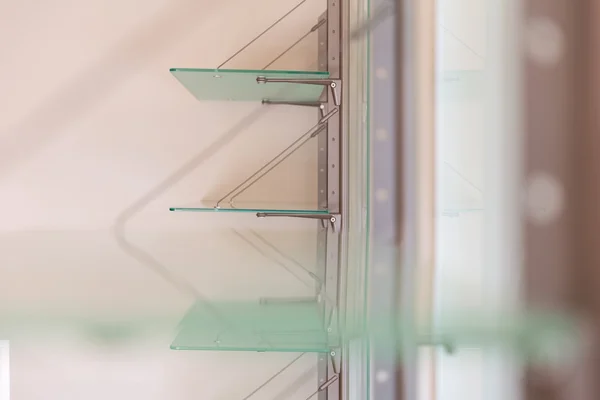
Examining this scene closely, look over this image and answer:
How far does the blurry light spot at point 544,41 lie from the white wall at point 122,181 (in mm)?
926

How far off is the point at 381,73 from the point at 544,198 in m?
0.34

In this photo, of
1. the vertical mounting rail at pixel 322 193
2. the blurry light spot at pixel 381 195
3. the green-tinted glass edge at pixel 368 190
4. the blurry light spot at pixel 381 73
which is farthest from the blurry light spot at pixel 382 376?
the vertical mounting rail at pixel 322 193

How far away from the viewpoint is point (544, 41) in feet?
0.55

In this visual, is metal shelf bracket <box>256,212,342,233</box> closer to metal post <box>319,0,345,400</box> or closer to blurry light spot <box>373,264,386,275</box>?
metal post <box>319,0,345,400</box>

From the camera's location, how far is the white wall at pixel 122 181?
1.10 meters

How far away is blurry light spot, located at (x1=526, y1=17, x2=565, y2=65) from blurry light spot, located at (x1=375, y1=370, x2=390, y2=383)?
0.37 metres

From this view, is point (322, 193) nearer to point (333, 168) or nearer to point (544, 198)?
point (333, 168)

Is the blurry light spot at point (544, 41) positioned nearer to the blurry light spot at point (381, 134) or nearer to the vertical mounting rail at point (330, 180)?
the blurry light spot at point (381, 134)

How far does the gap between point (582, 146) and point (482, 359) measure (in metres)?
0.12

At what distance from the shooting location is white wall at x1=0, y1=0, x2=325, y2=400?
110 centimetres

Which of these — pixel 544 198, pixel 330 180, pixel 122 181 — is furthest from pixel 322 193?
pixel 544 198

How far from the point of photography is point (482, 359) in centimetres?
23

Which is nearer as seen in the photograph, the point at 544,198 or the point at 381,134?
the point at 544,198

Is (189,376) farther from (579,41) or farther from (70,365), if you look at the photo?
(579,41)
